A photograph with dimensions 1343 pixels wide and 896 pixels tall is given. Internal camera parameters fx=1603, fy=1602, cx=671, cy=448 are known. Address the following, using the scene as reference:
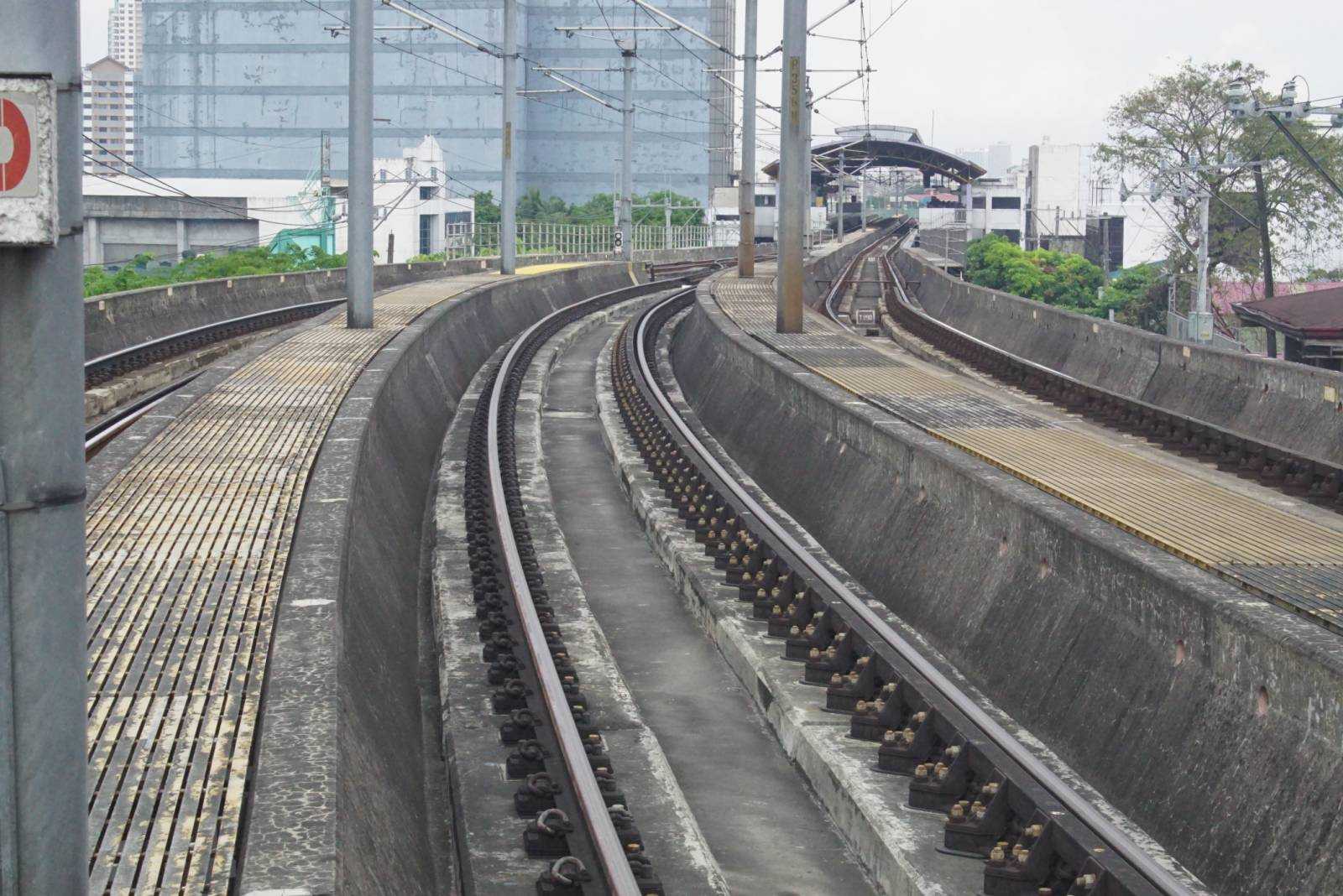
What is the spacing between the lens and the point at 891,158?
111 metres

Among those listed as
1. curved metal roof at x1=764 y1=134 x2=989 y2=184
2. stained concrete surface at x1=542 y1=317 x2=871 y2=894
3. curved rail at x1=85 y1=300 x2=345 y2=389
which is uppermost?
curved metal roof at x1=764 y1=134 x2=989 y2=184

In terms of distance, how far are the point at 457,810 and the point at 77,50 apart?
14.8ft

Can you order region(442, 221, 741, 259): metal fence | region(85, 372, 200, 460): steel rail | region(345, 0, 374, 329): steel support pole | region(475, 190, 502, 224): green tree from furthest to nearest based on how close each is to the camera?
1. region(475, 190, 502, 224): green tree
2. region(442, 221, 741, 259): metal fence
3. region(345, 0, 374, 329): steel support pole
4. region(85, 372, 200, 460): steel rail

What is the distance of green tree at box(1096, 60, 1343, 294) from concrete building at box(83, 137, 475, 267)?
Result: 98.4 ft

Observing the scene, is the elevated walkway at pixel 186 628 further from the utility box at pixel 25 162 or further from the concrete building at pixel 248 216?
the concrete building at pixel 248 216

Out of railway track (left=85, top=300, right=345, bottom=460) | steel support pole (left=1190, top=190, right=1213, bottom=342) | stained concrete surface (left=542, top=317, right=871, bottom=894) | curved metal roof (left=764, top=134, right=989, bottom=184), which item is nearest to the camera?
stained concrete surface (left=542, top=317, right=871, bottom=894)

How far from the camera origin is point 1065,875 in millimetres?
6762

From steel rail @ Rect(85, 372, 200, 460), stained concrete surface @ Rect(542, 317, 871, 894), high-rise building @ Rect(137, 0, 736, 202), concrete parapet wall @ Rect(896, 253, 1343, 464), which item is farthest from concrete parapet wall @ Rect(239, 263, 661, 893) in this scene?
high-rise building @ Rect(137, 0, 736, 202)

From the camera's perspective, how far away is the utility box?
3.73m

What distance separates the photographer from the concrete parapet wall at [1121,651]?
6.66 m

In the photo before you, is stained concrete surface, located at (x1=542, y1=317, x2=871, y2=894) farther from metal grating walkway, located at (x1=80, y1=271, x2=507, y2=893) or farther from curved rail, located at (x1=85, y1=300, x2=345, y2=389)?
curved rail, located at (x1=85, y1=300, x2=345, y2=389)

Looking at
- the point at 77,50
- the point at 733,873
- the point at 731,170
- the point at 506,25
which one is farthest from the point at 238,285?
the point at 731,170

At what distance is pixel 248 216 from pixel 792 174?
59405 millimetres

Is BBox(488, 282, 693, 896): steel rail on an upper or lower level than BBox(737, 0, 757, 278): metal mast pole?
lower
